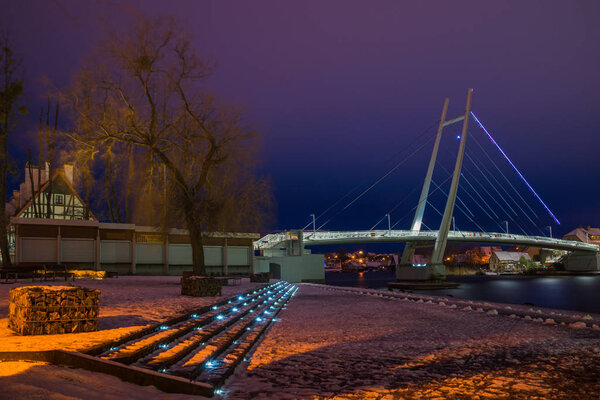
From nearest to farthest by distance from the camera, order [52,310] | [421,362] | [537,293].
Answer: [421,362] → [52,310] → [537,293]

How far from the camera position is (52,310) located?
23.9 ft

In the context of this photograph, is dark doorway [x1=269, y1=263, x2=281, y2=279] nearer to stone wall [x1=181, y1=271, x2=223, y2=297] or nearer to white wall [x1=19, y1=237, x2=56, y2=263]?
white wall [x1=19, y1=237, x2=56, y2=263]

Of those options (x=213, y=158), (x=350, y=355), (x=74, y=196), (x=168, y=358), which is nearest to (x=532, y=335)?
(x=350, y=355)

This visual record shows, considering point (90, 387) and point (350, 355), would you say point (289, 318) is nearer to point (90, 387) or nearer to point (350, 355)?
point (350, 355)

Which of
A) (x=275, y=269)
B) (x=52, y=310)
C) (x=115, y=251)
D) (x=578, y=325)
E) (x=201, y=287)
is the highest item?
(x=115, y=251)

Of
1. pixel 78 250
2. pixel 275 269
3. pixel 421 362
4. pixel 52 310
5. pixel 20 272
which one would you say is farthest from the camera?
pixel 275 269

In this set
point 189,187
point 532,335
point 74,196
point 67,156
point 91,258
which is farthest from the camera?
point 74,196

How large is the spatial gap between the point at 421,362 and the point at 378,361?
0.62m

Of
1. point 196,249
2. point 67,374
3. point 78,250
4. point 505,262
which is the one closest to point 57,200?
point 78,250

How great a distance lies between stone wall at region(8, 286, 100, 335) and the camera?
23.2 feet

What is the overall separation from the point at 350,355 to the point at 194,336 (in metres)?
2.73

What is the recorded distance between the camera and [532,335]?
950 centimetres

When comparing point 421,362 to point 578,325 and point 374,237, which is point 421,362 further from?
point 374,237

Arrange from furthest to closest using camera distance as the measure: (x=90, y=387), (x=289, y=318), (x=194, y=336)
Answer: (x=289, y=318), (x=194, y=336), (x=90, y=387)
